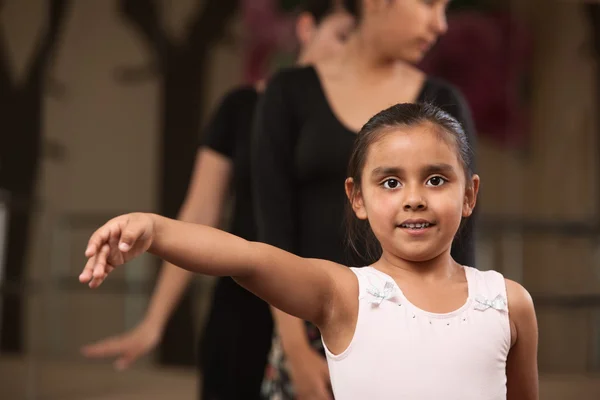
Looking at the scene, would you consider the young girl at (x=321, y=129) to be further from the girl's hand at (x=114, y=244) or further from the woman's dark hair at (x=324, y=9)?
the girl's hand at (x=114, y=244)

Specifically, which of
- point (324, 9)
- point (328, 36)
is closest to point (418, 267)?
point (328, 36)

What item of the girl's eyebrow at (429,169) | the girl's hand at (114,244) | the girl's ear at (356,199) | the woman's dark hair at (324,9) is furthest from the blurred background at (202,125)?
the girl's hand at (114,244)

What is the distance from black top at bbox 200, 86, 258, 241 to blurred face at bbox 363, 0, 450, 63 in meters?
0.45

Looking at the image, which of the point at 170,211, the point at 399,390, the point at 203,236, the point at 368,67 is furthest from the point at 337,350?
the point at 170,211

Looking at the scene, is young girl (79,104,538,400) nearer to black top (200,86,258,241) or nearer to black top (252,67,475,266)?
black top (252,67,475,266)

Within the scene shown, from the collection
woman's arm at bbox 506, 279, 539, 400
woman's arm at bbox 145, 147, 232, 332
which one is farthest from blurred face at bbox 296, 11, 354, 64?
woman's arm at bbox 506, 279, 539, 400

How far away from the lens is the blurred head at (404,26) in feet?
5.56

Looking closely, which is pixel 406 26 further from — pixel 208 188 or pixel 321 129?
pixel 208 188

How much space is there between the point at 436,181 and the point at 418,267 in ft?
0.39

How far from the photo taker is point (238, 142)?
210 centimetres

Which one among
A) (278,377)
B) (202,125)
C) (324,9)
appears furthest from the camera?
(202,125)

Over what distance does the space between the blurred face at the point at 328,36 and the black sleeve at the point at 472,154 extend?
0.44m

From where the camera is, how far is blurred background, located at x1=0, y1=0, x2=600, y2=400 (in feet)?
19.2

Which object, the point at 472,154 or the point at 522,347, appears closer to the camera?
the point at 522,347
